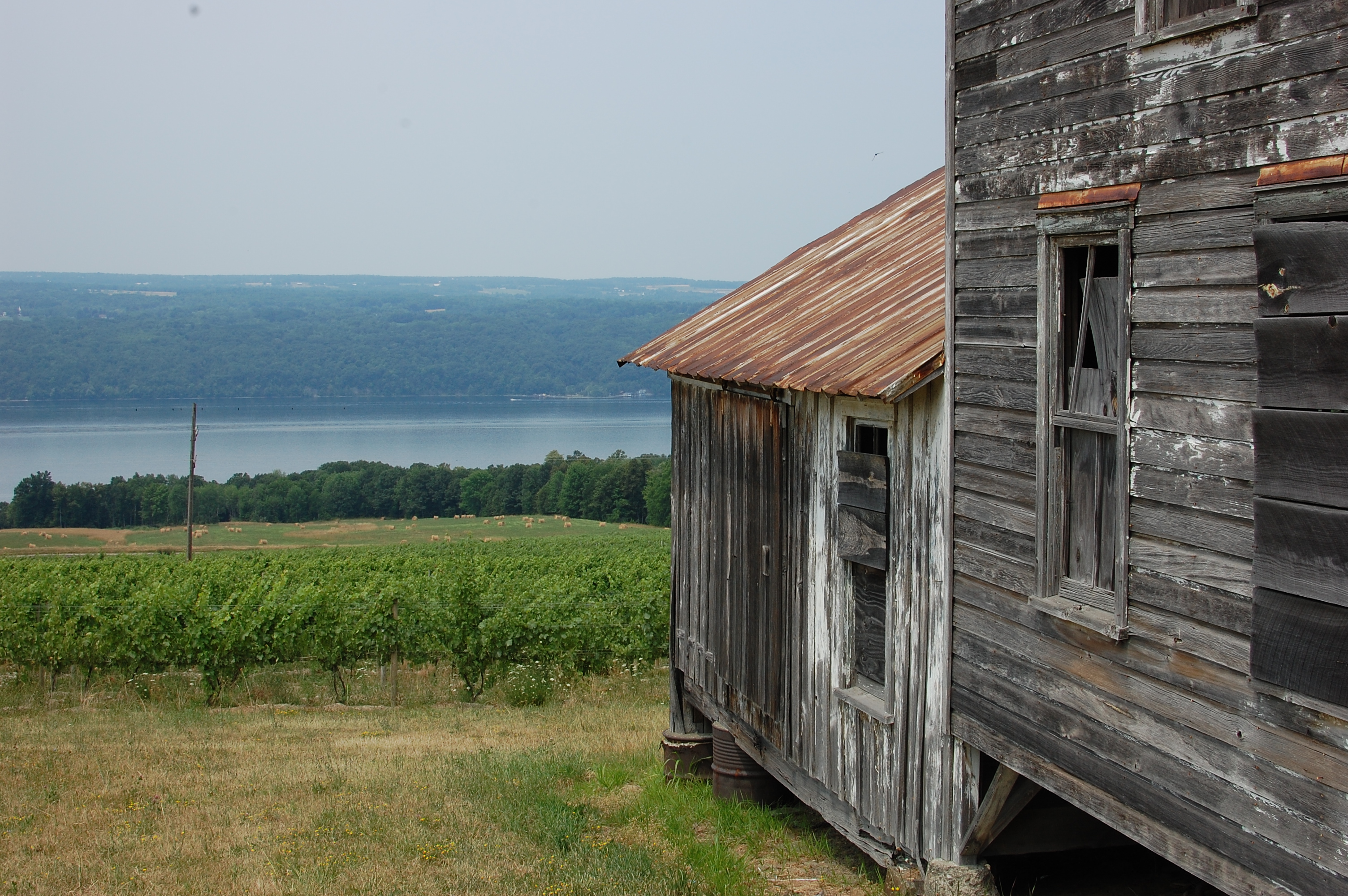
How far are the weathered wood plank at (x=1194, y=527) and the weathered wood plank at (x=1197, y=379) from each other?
434 millimetres

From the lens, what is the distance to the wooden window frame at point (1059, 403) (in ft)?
15.7

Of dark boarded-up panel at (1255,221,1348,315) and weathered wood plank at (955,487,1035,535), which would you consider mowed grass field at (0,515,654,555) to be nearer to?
weathered wood plank at (955,487,1035,535)

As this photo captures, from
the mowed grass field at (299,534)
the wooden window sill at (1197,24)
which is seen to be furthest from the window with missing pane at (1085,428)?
the mowed grass field at (299,534)

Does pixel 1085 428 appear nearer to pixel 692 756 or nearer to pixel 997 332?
pixel 997 332

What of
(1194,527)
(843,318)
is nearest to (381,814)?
(843,318)

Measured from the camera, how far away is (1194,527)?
14.5 feet

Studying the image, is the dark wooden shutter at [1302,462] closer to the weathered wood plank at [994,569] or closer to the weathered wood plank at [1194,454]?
the weathered wood plank at [1194,454]

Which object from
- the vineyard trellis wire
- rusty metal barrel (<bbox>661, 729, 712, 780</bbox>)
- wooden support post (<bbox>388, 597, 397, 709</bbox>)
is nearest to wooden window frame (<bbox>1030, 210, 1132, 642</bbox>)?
rusty metal barrel (<bbox>661, 729, 712, 780</bbox>)

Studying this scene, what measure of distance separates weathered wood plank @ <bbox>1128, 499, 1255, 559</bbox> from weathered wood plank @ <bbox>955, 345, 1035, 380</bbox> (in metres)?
0.98

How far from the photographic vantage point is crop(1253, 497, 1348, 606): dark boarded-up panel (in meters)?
3.72

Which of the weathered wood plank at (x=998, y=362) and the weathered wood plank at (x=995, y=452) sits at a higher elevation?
the weathered wood plank at (x=998, y=362)

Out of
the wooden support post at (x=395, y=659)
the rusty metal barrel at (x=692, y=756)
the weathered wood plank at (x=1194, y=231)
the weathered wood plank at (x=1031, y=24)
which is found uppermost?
the weathered wood plank at (x=1031, y=24)

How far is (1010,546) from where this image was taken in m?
5.72

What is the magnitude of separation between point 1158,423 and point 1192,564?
0.56 m
